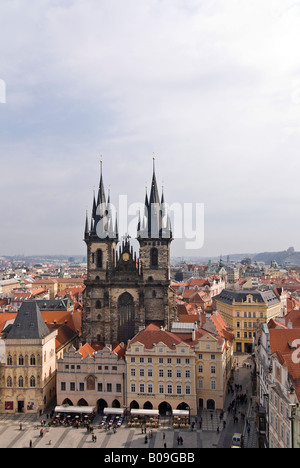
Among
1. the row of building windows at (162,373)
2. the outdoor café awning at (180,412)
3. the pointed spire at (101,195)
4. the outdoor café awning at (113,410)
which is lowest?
the outdoor café awning at (113,410)

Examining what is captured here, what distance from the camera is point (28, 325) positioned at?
60.0m

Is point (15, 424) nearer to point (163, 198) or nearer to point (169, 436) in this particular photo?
point (169, 436)

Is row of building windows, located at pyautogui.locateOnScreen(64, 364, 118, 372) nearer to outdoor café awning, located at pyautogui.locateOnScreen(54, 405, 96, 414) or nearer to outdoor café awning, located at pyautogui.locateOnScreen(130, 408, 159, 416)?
outdoor café awning, located at pyautogui.locateOnScreen(54, 405, 96, 414)

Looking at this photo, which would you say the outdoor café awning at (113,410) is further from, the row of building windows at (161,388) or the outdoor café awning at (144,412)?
the row of building windows at (161,388)

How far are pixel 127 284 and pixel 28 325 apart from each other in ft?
63.3

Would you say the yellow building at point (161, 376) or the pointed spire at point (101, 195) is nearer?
the yellow building at point (161, 376)

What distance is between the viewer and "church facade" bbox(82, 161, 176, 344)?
239ft

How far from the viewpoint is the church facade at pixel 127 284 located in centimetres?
7281

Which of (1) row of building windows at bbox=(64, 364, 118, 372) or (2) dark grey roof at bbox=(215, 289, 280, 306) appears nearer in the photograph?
(1) row of building windows at bbox=(64, 364, 118, 372)

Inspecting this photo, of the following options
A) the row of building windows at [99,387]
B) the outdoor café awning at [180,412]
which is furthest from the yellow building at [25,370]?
the outdoor café awning at [180,412]

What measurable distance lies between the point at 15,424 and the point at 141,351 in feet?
60.0

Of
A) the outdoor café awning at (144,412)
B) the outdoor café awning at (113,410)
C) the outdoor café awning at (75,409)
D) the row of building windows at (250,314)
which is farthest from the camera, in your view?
the row of building windows at (250,314)

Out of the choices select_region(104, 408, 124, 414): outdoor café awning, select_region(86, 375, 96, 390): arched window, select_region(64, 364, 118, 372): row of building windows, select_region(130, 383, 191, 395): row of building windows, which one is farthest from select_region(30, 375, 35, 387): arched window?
select_region(130, 383, 191, 395): row of building windows

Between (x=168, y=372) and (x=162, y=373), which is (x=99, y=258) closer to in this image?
(x=162, y=373)
